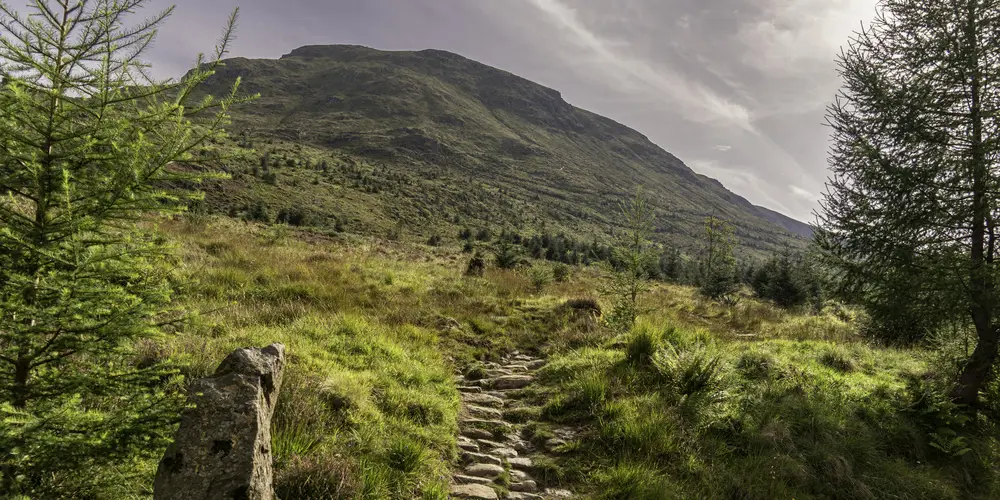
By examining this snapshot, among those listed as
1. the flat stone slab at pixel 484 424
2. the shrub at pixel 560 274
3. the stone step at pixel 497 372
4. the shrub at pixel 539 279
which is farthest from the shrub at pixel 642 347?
the shrub at pixel 560 274

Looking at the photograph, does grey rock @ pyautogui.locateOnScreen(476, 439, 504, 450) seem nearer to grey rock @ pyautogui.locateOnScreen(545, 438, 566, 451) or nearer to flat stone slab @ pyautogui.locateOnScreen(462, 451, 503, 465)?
flat stone slab @ pyautogui.locateOnScreen(462, 451, 503, 465)

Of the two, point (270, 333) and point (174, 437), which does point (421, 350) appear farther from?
point (174, 437)

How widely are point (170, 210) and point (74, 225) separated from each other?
0.49 metres

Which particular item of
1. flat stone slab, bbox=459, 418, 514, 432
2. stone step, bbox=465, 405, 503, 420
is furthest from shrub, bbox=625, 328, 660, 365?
flat stone slab, bbox=459, 418, 514, 432

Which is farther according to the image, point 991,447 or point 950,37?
point 950,37

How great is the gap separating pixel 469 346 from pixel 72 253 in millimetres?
6777

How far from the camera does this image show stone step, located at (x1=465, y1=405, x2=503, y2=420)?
586 cm

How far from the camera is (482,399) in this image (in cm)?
643

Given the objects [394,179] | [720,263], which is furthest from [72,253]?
[394,179]

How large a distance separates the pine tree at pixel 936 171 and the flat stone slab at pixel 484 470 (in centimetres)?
747

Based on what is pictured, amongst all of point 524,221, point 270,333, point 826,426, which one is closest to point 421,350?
point 270,333

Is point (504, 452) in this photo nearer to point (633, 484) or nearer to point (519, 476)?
point (519, 476)

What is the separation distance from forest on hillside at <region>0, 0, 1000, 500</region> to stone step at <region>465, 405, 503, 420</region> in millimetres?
130

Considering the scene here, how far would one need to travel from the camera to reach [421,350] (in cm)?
723
